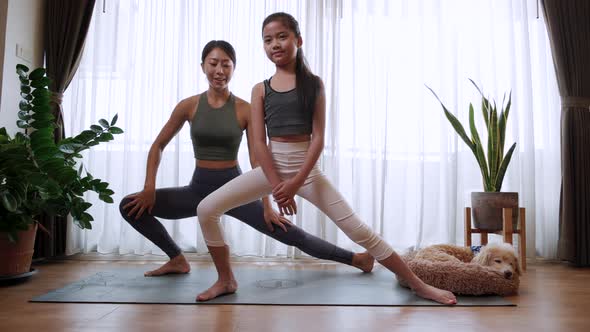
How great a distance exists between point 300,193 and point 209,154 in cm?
58

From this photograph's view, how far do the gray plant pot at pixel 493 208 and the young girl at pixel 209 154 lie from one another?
1.16 metres

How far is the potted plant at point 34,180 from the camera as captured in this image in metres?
1.86

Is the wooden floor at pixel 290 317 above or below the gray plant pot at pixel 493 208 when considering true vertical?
below

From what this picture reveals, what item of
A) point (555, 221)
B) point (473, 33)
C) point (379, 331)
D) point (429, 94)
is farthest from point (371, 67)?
point (379, 331)

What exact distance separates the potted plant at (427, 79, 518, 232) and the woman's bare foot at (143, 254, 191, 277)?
1651 millimetres

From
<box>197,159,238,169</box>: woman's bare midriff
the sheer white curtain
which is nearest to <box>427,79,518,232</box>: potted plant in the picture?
the sheer white curtain

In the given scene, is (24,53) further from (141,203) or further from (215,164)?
(215,164)

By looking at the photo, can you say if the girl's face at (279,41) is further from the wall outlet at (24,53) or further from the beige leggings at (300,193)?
the wall outlet at (24,53)

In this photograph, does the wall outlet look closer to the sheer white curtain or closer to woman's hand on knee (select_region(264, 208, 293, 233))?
the sheer white curtain

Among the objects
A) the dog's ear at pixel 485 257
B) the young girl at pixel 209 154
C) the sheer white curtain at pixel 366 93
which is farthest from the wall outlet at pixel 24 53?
the dog's ear at pixel 485 257

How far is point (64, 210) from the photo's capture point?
2.09 m

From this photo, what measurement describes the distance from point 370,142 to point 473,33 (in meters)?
1.00

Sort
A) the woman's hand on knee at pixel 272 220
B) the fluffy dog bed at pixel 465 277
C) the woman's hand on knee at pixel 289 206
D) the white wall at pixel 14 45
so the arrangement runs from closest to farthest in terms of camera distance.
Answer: the woman's hand on knee at pixel 289 206, the fluffy dog bed at pixel 465 277, the woman's hand on knee at pixel 272 220, the white wall at pixel 14 45

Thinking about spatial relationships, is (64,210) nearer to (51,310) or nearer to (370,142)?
(51,310)
